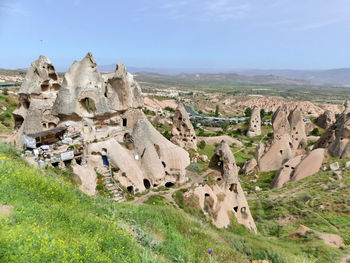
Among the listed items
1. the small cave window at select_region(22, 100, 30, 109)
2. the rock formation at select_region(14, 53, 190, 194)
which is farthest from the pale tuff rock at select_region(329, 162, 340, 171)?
the small cave window at select_region(22, 100, 30, 109)

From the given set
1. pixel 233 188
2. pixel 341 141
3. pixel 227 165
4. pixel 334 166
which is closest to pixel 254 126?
pixel 341 141

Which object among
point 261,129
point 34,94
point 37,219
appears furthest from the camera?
point 261,129

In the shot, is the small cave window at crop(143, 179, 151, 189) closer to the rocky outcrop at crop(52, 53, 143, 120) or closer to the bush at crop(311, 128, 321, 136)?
the rocky outcrop at crop(52, 53, 143, 120)

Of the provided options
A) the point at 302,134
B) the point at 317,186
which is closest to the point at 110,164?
the point at 317,186

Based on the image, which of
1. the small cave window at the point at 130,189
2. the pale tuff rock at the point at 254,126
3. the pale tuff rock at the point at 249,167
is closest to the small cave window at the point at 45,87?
the small cave window at the point at 130,189

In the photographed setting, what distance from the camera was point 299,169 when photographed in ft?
68.4

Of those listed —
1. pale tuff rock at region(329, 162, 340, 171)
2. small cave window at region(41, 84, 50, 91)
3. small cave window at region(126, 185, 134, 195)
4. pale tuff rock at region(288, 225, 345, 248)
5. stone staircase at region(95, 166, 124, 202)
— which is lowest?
pale tuff rock at region(288, 225, 345, 248)

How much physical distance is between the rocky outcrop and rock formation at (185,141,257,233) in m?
7.26

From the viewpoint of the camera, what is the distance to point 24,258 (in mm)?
3857

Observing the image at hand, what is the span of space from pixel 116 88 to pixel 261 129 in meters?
37.4

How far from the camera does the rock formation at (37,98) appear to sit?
51.5 ft

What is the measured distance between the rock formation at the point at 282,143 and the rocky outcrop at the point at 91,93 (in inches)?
585

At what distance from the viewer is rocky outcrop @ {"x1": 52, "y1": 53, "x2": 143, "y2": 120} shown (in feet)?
50.9

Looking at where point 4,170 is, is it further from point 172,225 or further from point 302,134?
point 302,134
